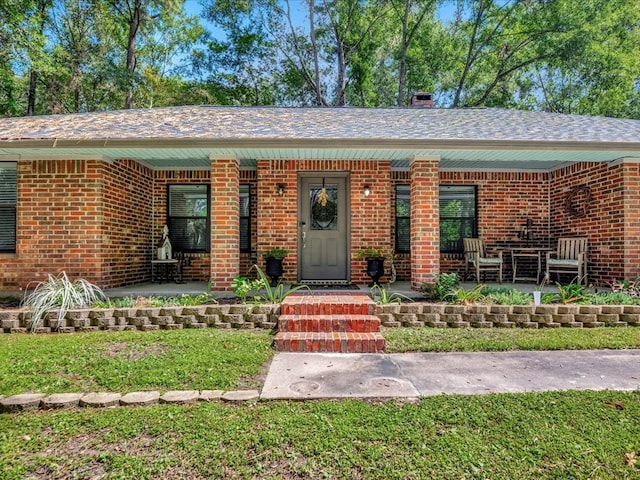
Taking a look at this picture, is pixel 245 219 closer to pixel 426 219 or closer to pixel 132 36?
pixel 426 219

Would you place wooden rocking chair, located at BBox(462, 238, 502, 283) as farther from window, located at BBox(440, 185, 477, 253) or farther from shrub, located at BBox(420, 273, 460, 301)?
shrub, located at BBox(420, 273, 460, 301)

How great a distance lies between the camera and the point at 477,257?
25.1ft

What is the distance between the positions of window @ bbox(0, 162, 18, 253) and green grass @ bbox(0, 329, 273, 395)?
283cm

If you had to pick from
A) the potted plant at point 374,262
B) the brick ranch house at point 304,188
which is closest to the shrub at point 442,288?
the brick ranch house at point 304,188

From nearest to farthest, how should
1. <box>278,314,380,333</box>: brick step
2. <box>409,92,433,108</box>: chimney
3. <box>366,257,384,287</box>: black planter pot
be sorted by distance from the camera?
<box>278,314,380,333</box>: brick step → <box>366,257,384,287</box>: black planter pot → <box>409,92,433,108</box>: chimney

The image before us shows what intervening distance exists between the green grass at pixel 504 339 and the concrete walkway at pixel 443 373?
14 centimetres

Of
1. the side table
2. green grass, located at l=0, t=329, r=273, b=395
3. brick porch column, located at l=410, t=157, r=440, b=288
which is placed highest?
brick porch column, located at l=410, t=157, r=440, b=288

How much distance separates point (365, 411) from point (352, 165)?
5.60 m

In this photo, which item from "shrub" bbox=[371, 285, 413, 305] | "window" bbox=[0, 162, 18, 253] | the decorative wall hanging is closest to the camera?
"shrub" bbox=[371, 285, 413, 305]

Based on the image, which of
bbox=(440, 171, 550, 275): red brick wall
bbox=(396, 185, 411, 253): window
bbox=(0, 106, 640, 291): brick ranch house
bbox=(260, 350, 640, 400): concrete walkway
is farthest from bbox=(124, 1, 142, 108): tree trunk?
bbox=(260, 350, 640, 400): concrete walkway

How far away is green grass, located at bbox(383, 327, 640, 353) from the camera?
4148 mm

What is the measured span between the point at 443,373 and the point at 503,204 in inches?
247

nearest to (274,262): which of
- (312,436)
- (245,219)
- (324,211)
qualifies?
(324,211)

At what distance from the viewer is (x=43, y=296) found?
507 centimetres
